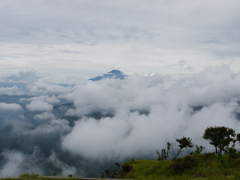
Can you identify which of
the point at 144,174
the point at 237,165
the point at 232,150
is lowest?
the point at 144,174

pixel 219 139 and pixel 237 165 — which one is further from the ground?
pixel 219 139

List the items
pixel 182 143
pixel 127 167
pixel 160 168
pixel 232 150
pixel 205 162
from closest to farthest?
pixel 232 150 → pixel 205 162 → pixel 160 168 → pixel 182 143 → pixel 127 167

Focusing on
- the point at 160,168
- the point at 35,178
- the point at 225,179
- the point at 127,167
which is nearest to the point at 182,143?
the point at 160,168

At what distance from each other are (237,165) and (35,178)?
23.2m

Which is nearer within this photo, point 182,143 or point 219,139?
point 219,139

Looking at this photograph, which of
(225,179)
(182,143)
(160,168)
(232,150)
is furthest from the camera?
(182,143)

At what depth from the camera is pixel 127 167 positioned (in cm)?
4869

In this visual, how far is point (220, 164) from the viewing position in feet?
76.5

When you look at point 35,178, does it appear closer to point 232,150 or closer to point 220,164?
point 220,164

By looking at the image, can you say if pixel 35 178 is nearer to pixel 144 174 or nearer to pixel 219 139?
pixel 144 174

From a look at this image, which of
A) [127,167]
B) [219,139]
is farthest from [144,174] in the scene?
[219,139]

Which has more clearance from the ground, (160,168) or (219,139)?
(219,139)

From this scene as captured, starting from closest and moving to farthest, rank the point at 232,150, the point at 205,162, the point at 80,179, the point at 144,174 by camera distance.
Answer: the point at 80,179, the point at 232,150, the point at 205,162, the point at 144,174

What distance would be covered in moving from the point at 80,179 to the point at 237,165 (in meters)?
18.6
